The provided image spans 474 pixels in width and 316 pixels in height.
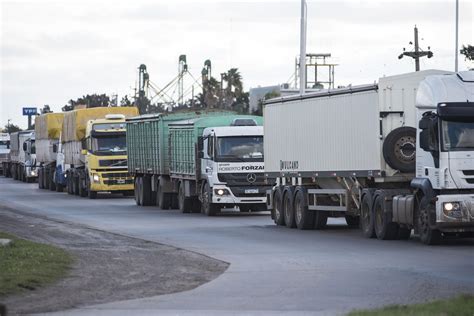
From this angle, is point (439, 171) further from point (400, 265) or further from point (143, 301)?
point (143, 301)

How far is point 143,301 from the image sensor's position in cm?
1706

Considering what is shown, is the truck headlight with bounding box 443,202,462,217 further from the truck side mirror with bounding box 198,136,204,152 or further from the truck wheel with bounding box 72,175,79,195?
the truck wheel with bounding box 72,175,79,195

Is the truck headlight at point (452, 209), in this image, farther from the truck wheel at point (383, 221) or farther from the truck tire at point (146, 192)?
the truck tire at point (146, 192)

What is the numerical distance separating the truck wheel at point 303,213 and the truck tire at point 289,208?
1.14 feet

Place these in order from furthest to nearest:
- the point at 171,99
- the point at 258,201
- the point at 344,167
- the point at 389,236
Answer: the point at 171,99 → the point at 258,201 → the point at 344,167 → the point at 389,236

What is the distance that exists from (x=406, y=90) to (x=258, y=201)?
1274 centimetres

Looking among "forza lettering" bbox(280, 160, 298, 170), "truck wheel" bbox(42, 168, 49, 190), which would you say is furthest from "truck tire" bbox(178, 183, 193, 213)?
"truck wheel" bbox(42, 168, 49, 190)

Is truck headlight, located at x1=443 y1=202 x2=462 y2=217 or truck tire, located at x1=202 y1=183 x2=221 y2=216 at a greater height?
truck headlight, located at x1=443 y1=202 x2=462 y2=217

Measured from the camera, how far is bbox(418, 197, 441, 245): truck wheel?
87.5ft

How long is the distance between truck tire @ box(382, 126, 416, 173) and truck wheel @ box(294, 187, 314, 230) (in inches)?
184

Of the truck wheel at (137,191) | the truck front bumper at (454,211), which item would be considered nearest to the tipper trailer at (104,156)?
the truck wheel at (137,191)

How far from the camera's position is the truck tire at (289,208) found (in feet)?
112

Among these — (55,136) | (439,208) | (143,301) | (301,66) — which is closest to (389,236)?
(439,208)

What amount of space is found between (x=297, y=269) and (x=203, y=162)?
20211 millimetres
